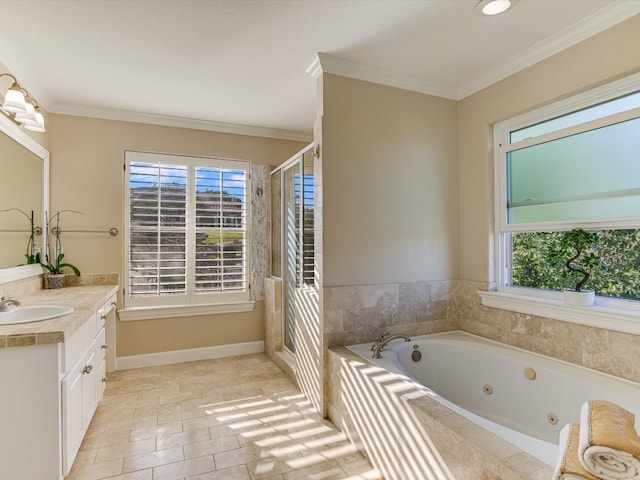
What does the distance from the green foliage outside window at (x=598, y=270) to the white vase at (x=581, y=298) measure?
0.10 metres

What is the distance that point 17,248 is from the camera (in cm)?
255

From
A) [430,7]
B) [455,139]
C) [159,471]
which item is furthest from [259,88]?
[159,471]

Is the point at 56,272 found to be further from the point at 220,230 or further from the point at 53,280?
the point at 220,230

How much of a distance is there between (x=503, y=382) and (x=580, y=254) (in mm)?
938

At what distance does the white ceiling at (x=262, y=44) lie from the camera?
1.91m

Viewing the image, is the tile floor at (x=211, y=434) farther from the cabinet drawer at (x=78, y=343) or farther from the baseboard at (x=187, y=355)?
the cabinet drawer at (x=78, y=343)

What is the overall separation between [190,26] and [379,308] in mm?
2223

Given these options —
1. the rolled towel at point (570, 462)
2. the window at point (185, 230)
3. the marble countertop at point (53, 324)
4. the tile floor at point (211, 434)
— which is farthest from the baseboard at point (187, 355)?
the rolled towel at point (570, 462)

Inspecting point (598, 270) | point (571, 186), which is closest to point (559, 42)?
point (571, 186)

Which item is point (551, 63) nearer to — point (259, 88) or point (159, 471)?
point (259, 88)

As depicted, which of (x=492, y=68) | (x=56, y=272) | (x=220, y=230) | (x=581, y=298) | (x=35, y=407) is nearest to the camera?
(x=35, y=407)

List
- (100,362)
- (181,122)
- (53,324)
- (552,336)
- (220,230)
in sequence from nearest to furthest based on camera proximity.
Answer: (53,324) → (552,336) → (100,362) → (181,122) → (220,230)

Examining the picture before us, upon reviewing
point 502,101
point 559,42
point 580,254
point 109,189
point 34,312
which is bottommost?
point 34,312

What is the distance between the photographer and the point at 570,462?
1.00 metres
